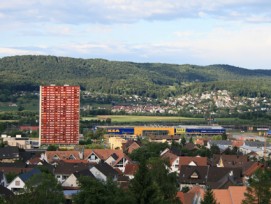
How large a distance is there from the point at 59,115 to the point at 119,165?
3331 centimetres

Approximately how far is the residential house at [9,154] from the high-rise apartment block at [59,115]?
77.7 ft

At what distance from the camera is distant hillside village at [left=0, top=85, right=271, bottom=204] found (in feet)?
96.4

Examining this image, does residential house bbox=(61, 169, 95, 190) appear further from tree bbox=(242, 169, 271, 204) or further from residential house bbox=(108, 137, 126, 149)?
residential house bbox=(108, 137, 126, 149)

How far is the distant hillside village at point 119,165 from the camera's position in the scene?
2938 centimetres

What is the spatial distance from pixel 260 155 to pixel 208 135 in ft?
110

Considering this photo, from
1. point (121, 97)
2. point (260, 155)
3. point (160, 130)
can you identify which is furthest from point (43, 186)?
point (121, 97)

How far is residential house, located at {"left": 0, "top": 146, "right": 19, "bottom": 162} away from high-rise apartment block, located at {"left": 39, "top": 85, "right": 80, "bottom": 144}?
2369 cm

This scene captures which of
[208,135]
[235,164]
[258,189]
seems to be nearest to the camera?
[258,189]

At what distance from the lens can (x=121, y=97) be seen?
182875 millimetres

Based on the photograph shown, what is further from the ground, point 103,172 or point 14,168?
point 103,172

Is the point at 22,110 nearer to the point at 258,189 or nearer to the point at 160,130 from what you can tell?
the point at 160,130

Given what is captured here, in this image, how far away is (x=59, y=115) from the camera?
8975cm

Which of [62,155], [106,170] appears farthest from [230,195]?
[62,155]

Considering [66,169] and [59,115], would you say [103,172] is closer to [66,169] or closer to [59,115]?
[66,169]
